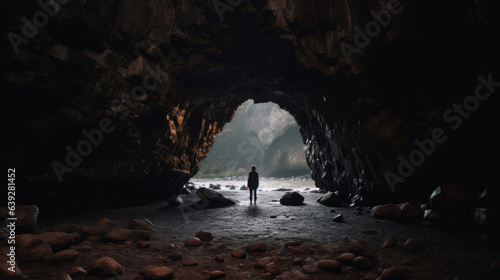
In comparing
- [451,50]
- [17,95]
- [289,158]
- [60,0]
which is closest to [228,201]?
[17,95]

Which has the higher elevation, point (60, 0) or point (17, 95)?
point (60, 0)

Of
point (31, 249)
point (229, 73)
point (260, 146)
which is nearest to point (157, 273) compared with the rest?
point (31, 249)

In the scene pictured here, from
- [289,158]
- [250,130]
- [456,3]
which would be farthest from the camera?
[250,130]

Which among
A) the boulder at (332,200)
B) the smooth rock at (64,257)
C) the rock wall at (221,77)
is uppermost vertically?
the rock wall at (221,77)

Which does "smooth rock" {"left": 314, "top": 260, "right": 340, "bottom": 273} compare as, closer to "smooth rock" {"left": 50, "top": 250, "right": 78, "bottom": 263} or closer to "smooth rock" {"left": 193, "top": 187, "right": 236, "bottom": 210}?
"smooth rock" {"left": 50, "top": 250, "right": 78, "bottom": 263}

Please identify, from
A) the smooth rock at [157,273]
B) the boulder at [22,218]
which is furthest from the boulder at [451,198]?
the boulder at [22,218]

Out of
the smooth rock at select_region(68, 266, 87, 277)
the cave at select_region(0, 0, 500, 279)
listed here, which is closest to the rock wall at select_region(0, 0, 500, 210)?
the cave at select_region(0, 0, 500, 279)

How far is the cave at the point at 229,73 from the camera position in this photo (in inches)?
130

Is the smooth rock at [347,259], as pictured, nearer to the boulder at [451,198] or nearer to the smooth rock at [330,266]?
the smooth rock at [330,266]

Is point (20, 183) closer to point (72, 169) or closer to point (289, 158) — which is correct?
point (72, 169)

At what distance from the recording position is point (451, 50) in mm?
5762

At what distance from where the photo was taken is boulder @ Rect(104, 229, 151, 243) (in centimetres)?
392

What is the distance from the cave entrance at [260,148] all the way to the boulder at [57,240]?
178 feet

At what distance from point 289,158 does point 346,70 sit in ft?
180
